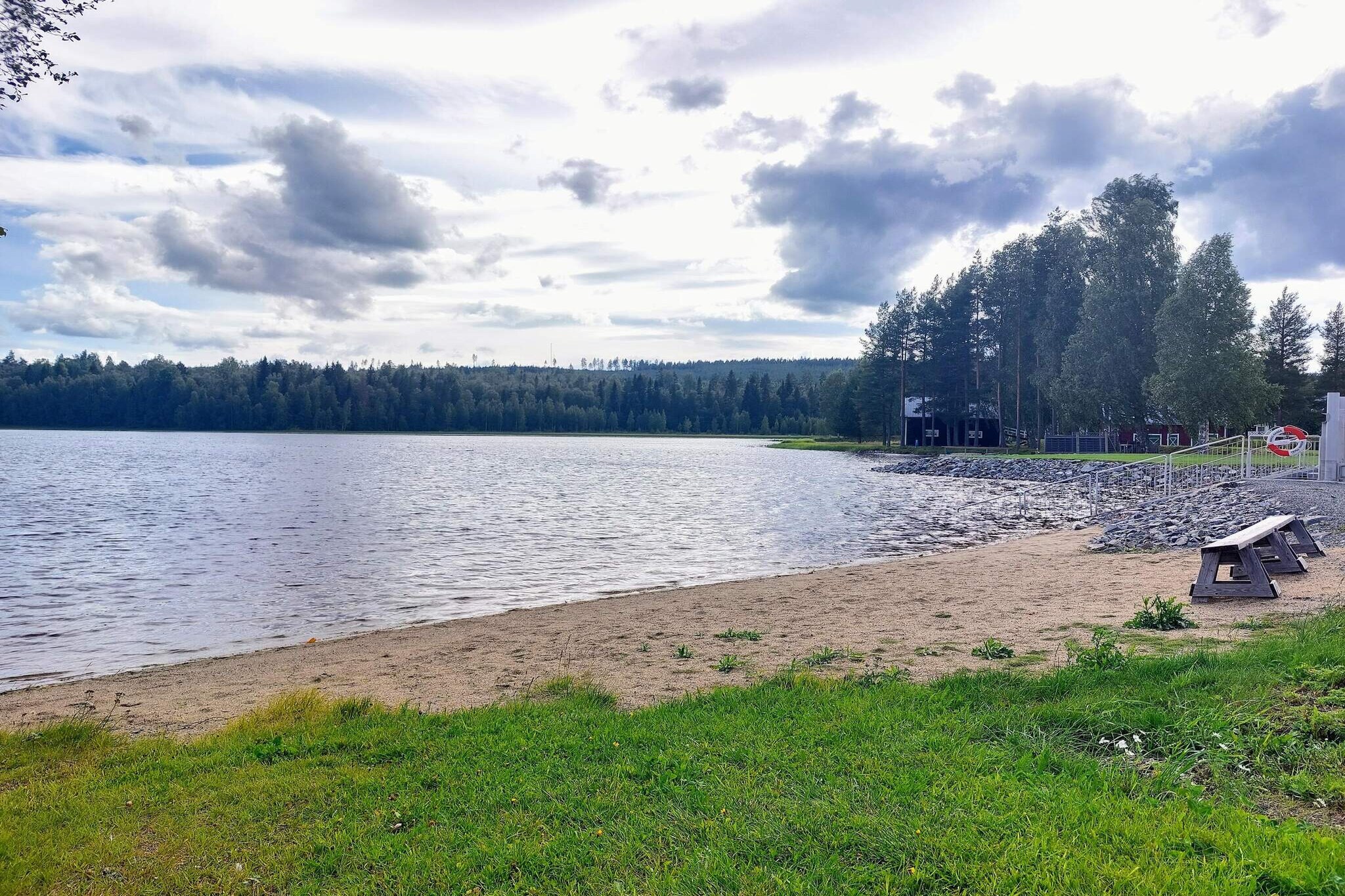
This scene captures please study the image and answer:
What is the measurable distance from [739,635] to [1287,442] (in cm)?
2599

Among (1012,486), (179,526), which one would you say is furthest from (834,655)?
(1012,486)

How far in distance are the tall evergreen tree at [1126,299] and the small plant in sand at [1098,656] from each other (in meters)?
47.0

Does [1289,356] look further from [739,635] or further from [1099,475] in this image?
[739,635]

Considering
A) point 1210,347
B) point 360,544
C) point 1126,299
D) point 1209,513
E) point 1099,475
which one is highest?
point 1126,299

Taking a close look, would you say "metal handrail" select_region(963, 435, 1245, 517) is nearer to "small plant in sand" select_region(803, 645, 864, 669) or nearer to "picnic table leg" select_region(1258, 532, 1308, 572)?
"picnic table leg" select_region(1258, 532, 1308, 572)

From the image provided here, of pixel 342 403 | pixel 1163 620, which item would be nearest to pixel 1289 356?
Result: pixel 1163 620

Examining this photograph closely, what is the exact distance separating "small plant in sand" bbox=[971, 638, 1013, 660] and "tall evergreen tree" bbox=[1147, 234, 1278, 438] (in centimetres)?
4303

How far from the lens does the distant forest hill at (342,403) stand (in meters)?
163

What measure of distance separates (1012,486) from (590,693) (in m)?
40.7

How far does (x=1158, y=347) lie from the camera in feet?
156

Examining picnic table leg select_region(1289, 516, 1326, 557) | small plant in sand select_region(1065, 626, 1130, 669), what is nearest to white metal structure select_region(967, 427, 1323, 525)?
picnic table leg select_region(1289, 516, 1326, 557)

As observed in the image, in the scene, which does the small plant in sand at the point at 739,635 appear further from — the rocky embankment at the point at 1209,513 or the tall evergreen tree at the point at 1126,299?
the tall evergreen tree at the point at 1126,299

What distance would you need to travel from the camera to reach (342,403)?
16225cm

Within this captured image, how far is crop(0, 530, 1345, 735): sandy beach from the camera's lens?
8422mm
